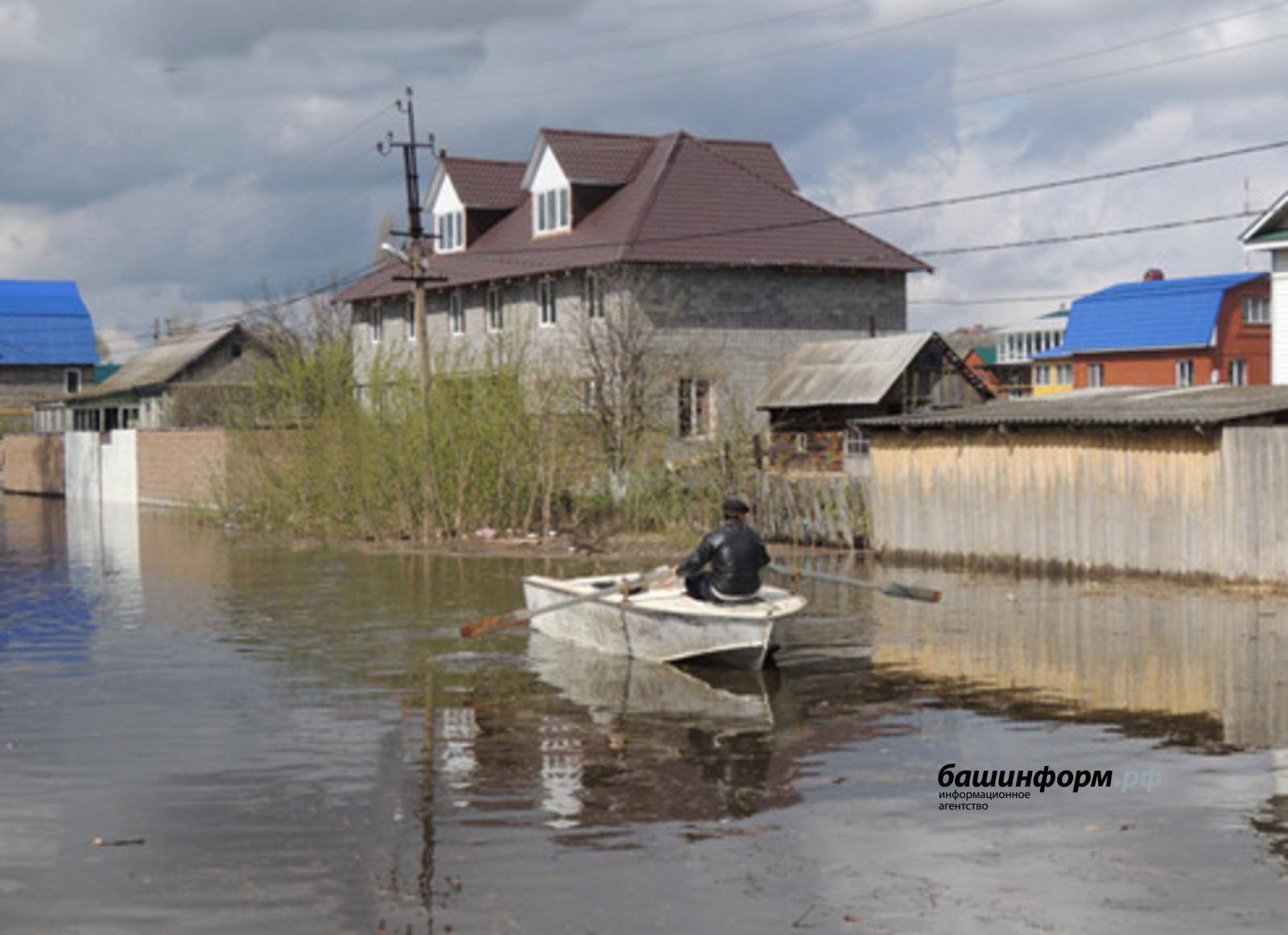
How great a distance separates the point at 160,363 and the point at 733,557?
210ft

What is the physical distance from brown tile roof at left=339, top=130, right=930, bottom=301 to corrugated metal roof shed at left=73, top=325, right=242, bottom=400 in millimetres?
27876

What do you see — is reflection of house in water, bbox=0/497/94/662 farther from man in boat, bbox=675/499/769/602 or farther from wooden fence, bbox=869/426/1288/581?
wooden fence, bbox=869/426/1288/581

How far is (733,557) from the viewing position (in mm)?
15930

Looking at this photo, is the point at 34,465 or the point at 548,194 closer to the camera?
the point at 548,194

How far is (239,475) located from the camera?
1529 inches

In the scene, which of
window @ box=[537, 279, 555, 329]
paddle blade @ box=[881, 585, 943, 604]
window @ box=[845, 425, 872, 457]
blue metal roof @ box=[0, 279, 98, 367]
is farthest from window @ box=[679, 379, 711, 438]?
blue metal roof @ box=[0, 279, 98, 367]

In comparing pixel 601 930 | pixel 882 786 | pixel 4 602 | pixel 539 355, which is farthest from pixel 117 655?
pixel 539 355

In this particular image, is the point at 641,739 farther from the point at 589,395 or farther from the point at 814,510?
the point at 589,395

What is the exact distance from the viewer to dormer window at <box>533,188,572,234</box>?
4675 centimetres

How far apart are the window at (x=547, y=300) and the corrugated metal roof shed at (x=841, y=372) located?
6.99 meters

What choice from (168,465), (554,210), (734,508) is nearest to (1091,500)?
(734,508)

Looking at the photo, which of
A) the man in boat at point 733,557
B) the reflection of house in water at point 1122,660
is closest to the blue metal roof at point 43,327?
the reflection of house in water at point 1122,660

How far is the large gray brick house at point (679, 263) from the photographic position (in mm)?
43594

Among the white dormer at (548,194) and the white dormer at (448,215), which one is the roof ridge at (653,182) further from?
the white dormer at (448,215)
